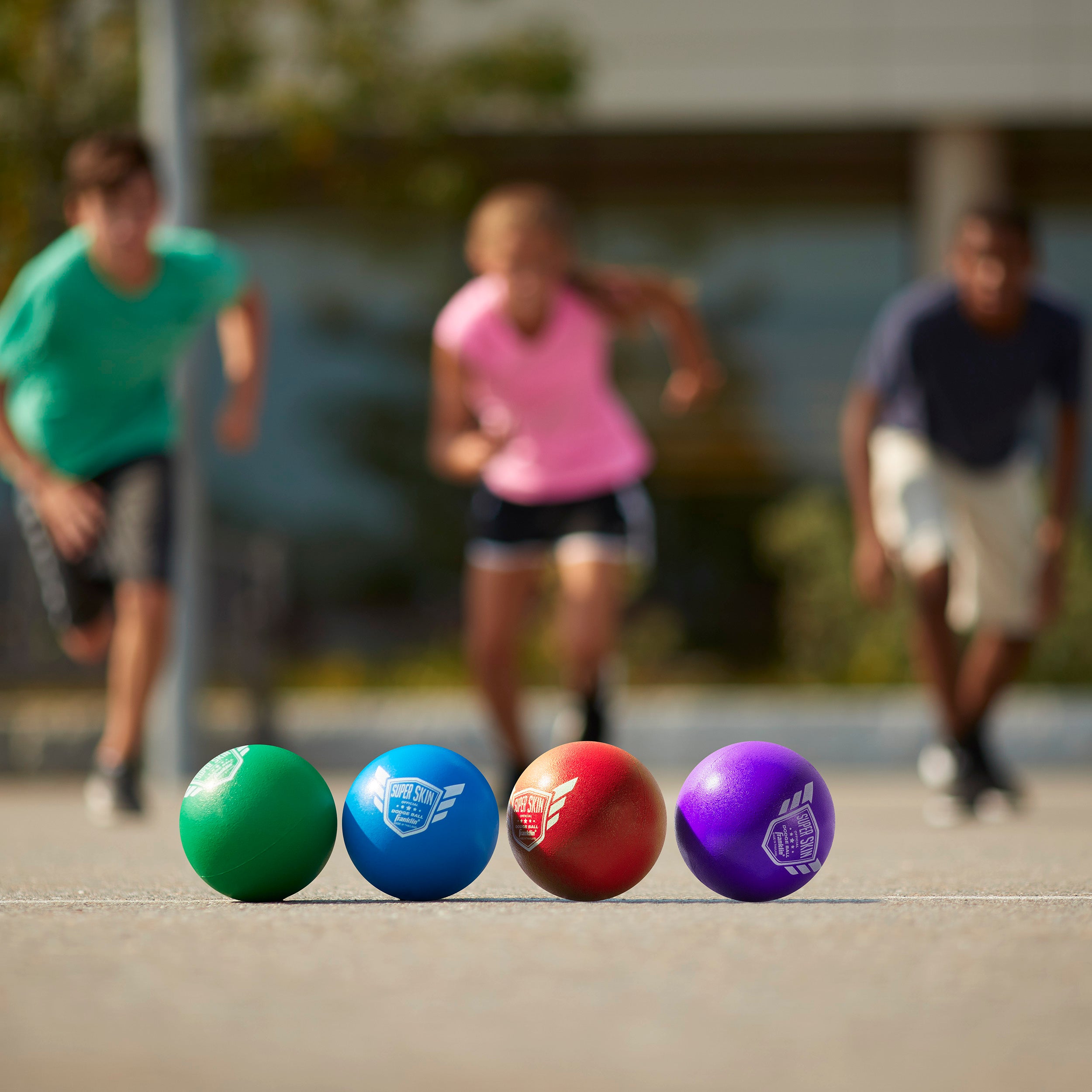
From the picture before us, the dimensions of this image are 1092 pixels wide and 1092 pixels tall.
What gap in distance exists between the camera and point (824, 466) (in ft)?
45.8

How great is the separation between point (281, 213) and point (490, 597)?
856 cm

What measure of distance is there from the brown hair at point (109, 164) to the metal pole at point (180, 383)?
7.58 ft

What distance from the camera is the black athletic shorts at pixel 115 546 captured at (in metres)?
5.84

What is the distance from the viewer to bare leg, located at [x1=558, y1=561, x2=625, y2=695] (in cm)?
580

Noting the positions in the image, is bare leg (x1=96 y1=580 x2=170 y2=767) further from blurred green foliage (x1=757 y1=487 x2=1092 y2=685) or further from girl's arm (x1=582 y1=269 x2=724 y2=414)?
blurred green foliage (x1=757 y1=487 x2=1092 y2=685)

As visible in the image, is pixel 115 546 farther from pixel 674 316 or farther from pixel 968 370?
pixel 968 370

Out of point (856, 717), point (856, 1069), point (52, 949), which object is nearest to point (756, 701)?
point (856, 717)

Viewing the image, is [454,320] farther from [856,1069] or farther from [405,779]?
[856,1069]

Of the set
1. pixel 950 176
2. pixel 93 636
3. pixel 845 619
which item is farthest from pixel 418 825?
pixel 950 176

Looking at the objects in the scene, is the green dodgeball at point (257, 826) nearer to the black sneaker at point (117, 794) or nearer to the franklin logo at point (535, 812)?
the franklin logo at point (535, 812)

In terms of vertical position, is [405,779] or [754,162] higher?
[754,162]

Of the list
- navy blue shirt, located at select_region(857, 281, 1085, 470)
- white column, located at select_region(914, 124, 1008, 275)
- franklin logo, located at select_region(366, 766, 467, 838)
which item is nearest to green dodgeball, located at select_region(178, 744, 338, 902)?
franklin logo, located at select_region(366, 766, 467, 838)

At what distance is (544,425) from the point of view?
5.99m

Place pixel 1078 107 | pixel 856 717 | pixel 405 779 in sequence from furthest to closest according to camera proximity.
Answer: pixel 1078 107 < pixel 856 717 < pixel 405 779
